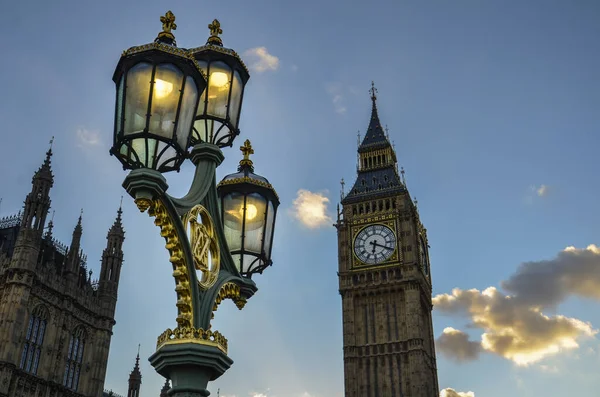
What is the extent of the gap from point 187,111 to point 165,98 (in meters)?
0.26

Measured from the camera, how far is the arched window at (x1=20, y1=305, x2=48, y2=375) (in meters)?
32.6

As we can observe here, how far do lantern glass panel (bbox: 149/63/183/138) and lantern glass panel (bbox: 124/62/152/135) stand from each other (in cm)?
7

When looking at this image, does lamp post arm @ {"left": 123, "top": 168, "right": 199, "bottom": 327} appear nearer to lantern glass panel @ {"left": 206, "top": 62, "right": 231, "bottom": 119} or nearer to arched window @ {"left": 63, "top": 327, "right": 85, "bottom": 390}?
lantern glass panel @ {"left": 206, "top": 62, "right": 231, "bottom": 119}

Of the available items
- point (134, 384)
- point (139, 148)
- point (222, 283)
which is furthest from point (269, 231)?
point (134, 384)

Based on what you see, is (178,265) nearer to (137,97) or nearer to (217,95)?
(137,97)

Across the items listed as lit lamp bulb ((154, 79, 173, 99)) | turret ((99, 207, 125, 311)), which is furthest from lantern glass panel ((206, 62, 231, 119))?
turret ((99, 207, 125, 311))

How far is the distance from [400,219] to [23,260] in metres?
38.7

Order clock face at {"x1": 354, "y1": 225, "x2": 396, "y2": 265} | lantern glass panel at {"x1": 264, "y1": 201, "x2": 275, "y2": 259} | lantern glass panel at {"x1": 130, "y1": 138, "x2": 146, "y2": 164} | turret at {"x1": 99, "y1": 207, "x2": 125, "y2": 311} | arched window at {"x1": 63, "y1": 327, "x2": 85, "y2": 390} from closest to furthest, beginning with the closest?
lantern glass panel at {"x1": 130, "y1": 138, "x2": 146, "y2": 164} < lantern glass panel at {"x1": 264, "y1": 201, "x2": 275, "y2": 259} < arched window at {"x1": 63, "y1": 327, "x2": 85, "y2": 390} < turret at {"x1": 99, "y1": 207, "x2": 125, "y2": 311} < clock face at {"x1": 354, "y1": 225, "x2": 396, "y2": 265}

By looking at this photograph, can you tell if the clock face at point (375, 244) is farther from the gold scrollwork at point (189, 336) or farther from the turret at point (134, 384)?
the gold scrollwork at point (189, 336)

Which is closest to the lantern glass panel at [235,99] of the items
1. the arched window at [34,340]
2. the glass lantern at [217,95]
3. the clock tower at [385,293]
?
the glass lantern at [217,95]

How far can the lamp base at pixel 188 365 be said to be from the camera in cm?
534

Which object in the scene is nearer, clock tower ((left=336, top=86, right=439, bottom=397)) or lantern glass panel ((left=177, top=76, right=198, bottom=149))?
lantern glass panel ((left=177, top=76, right=198, bottom=149))

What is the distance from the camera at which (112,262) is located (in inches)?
1593

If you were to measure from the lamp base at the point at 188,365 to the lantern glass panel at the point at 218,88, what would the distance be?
277cm
